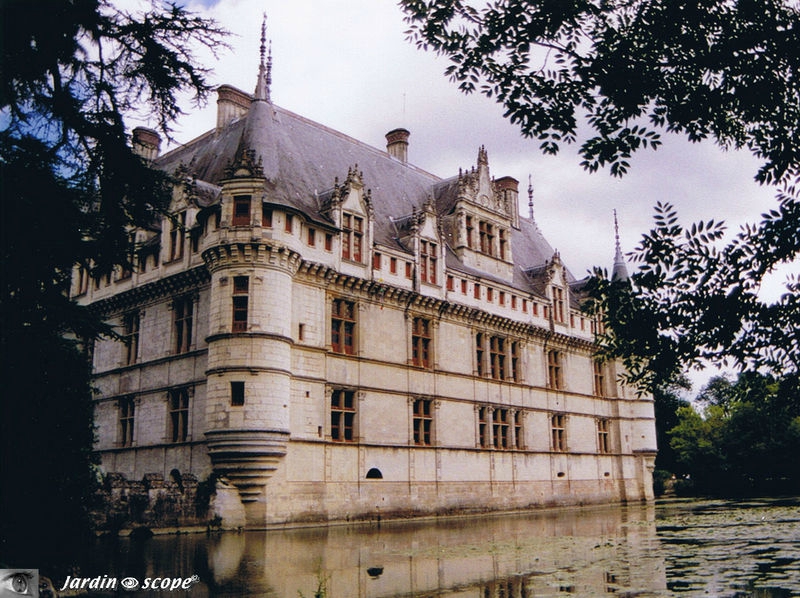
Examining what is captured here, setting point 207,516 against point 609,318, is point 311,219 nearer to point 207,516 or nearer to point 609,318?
point 207,516

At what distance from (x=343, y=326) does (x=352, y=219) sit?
14.5 feet

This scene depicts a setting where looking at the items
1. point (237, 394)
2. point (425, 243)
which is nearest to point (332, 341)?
point (237, 394)

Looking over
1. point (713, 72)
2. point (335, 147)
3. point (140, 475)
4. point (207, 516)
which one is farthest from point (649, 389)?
point (335, 147)

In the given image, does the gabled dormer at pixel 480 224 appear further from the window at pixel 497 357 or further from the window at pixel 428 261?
the window at pixel 497 357

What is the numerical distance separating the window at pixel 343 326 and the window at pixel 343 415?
1660 mm

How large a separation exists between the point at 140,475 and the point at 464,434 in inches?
538

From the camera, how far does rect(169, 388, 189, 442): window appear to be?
26.4 metres

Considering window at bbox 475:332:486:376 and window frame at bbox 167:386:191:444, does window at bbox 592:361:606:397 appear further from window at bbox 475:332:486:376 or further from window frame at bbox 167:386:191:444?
window frame at bbox 167:386:191:444

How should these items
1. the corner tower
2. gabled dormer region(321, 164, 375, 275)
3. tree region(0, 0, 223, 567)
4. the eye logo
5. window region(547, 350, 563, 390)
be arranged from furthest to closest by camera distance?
1. window region(547, 350, 563, 390)
2. gabled dormer region(321, 164, 375, 275)
3. the corner tower
4. tree region(0, 0, 223, 567)
5. the eye logo

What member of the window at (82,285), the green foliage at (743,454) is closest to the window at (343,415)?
the window at (82,285)

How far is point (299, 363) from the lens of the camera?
85.2 ft

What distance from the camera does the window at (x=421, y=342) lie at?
31.1m

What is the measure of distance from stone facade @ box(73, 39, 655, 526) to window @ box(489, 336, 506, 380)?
0.36ft

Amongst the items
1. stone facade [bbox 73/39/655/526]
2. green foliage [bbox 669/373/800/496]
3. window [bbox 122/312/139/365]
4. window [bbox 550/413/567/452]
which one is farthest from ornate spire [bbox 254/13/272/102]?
green foliage [bbox 669/373/800/496]
